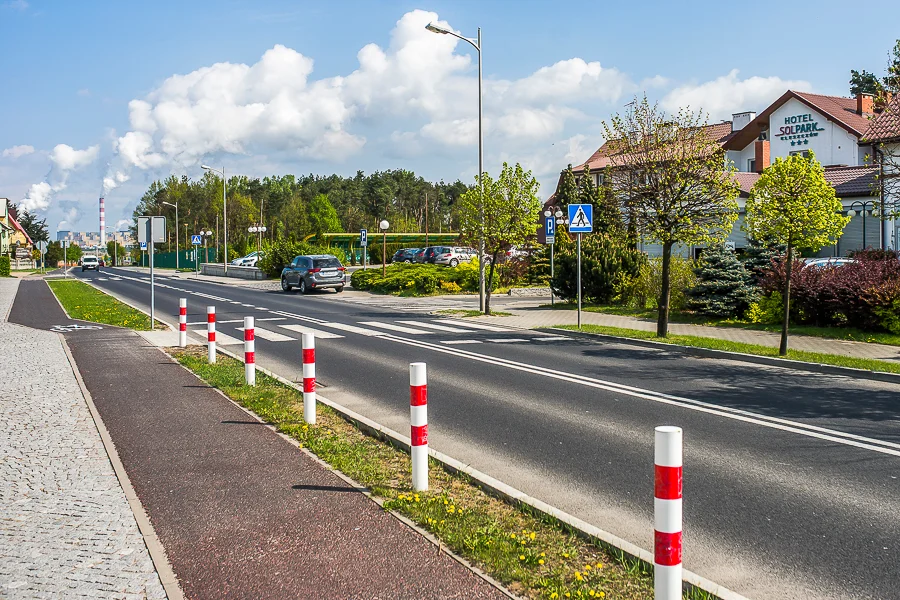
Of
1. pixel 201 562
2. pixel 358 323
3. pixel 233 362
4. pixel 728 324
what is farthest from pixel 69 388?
pixel 728 324

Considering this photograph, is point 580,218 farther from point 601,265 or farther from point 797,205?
point 601,265

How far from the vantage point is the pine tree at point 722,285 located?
19.0m

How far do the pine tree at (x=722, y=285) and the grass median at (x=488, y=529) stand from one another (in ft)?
44.0

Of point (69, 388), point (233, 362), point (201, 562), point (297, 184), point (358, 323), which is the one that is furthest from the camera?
point (297, 184)

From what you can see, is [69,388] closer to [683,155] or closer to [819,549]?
[819,549]

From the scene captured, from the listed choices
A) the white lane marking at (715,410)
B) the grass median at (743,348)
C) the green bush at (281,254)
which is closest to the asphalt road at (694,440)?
the white lane marking at (715,410)

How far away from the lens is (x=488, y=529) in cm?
490

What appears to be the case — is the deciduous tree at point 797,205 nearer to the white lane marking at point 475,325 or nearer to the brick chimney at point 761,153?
the white lane marking at point 475,325

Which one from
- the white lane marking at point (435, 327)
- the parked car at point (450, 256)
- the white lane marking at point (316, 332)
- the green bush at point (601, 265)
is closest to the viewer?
the white lane marking at point (316, 332)

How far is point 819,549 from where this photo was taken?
15.6 ft

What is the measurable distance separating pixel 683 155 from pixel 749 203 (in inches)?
→ 68.6

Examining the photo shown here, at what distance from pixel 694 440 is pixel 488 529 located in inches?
128

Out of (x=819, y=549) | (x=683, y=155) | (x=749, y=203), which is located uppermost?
(x=683, y=155)

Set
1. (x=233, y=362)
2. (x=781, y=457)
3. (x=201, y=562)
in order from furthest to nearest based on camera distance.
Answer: (x=233, y=362) < (x=781, y=457) < (x=201, y=562)
